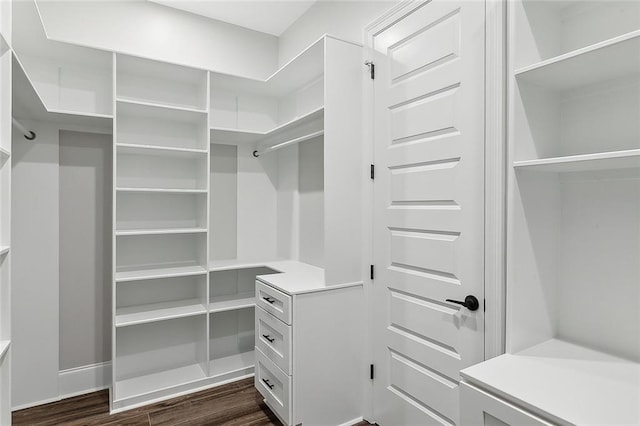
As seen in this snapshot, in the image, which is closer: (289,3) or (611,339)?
(611,339)

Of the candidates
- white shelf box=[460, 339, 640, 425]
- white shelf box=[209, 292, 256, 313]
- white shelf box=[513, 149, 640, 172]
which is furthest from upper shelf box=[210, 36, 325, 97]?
white shelf box=[460, 339, 640, 425]

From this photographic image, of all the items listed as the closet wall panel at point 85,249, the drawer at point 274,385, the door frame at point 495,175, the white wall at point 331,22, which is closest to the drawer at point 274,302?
the drawer at point 274,385

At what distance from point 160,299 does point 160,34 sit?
2.23 meters

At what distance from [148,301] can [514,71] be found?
2.95 metres

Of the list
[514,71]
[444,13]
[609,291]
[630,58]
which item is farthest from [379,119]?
[609,291]

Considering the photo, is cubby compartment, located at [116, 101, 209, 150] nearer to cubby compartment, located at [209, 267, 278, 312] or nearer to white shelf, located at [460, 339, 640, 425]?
cubby compartment, located at [209, 267, 278, 312]

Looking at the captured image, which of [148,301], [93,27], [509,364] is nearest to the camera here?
[509,364]

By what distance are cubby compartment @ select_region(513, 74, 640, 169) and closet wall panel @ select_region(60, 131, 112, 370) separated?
114 inches

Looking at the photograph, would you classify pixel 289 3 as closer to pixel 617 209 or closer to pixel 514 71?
pixel 514 71

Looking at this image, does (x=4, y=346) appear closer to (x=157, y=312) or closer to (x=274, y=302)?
(x=274, y=302)

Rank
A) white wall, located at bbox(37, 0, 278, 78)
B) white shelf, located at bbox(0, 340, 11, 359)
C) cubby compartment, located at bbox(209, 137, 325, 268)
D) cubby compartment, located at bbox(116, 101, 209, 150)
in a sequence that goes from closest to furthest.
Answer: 1. white shelf, located at bbox(0, 340, 11, 359)
2. white wall, located at bbox(37, 0, 278, 78)
3. cubby compartment, located at bbox(116, 101, 209, 150)
4. cubby compartment, located at bbox(209, 137, 325, 268)

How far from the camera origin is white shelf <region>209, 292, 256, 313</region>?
9.57 ft

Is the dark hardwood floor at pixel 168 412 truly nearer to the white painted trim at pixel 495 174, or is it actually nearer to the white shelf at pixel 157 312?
the white shelf at pixel 157 312

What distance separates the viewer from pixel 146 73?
9.20 feet
